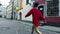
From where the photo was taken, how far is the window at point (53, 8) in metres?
25.5

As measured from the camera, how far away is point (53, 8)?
85.7 feet

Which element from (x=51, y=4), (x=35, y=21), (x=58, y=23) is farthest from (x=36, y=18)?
(x=51, y=4)

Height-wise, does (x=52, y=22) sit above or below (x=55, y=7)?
below

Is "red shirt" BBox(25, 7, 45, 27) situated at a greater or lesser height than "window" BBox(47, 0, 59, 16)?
lesser

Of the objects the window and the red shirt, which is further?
the window

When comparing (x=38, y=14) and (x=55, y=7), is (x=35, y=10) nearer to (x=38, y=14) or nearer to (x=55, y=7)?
(x=38, y=14)

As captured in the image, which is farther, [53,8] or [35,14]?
[53,8]

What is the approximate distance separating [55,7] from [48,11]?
1.66 metres

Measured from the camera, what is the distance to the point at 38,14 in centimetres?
959

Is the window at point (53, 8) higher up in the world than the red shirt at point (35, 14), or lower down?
higher up

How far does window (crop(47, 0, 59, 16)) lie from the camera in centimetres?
2553

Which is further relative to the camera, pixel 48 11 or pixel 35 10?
pixel 48 11

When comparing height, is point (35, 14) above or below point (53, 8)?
below

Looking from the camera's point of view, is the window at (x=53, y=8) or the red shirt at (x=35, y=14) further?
the window at (x=53, y=8)
